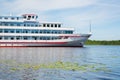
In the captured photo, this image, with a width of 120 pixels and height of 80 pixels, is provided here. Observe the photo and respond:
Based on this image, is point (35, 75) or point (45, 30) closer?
point (35, 75)

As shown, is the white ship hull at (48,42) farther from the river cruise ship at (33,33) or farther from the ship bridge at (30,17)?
the ship bridge at (30,17)

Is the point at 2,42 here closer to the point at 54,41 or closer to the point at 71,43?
the point at 54,41

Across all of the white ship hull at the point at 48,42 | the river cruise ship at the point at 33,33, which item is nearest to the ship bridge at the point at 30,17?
the river cruise ship at the point at 33,33

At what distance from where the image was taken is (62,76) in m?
18.3

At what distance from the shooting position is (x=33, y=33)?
233ft

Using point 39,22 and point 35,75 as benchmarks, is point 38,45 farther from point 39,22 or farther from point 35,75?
point 35,75

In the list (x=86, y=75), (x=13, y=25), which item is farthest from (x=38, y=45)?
(x=86, y=75)

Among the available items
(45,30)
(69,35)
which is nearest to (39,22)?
(45,30)

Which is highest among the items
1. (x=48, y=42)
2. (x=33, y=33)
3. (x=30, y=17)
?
(x=30, y=17)

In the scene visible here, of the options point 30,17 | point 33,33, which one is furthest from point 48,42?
point 30,17

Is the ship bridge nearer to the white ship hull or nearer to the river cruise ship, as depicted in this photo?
the river cruise ship

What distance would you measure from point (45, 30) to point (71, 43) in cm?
754

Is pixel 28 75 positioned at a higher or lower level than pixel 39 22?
lower

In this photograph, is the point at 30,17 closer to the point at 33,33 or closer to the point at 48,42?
the point at 33,33
